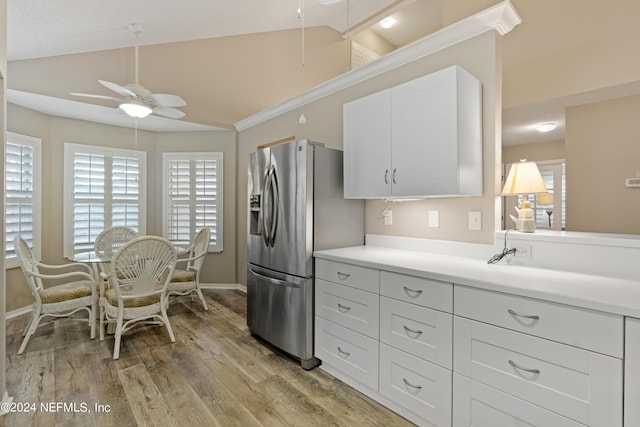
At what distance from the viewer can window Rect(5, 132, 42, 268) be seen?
3.37 meters

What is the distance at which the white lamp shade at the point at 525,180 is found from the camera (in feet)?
6.36

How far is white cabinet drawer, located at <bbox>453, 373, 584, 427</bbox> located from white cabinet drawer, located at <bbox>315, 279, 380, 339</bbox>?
1.87 feet

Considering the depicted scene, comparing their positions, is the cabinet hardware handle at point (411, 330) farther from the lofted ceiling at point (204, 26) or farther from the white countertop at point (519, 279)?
the lofted ceiling at point (204, 26)

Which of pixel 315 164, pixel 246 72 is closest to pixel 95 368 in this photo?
pixel 315 164

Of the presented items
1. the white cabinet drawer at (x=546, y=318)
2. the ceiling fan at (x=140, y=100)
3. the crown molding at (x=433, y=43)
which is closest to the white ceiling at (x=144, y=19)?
the ceiling fan at (x=140, y=100)

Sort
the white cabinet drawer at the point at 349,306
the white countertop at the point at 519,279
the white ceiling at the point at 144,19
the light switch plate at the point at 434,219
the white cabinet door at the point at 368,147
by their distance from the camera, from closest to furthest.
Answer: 1. the white countertop at the point at 519,279
2. the white cabinet drawer at the point at 349,306
3. the white cabinet door at the point at 368,147
4. the light switch plate at the point at 434,219
5. the white ceiling at the point at 144,19

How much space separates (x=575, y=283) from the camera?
4.85 feet

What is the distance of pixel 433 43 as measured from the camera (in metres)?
2.33

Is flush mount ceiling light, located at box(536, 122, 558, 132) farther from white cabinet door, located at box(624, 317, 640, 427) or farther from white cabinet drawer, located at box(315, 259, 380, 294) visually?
white cabinet door, located at box(624, 317, 640, 427)

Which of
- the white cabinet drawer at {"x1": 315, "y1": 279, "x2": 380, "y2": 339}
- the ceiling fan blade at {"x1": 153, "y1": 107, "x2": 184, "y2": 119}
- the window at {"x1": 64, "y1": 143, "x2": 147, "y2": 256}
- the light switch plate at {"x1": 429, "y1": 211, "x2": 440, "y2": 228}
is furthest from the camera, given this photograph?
the window at {"x1": 64, "y1": 143, "x2": 147, "y2": 256}

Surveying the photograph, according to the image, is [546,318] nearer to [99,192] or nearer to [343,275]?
[343,275]

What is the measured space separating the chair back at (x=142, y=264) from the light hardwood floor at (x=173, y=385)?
524 millimetres

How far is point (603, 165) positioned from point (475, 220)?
308 centimetres

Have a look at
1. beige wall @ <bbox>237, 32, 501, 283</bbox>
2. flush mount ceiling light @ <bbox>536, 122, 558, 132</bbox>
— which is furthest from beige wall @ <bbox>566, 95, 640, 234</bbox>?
beige wall @ <bbox>237, 32, 501, 283</bbox>
